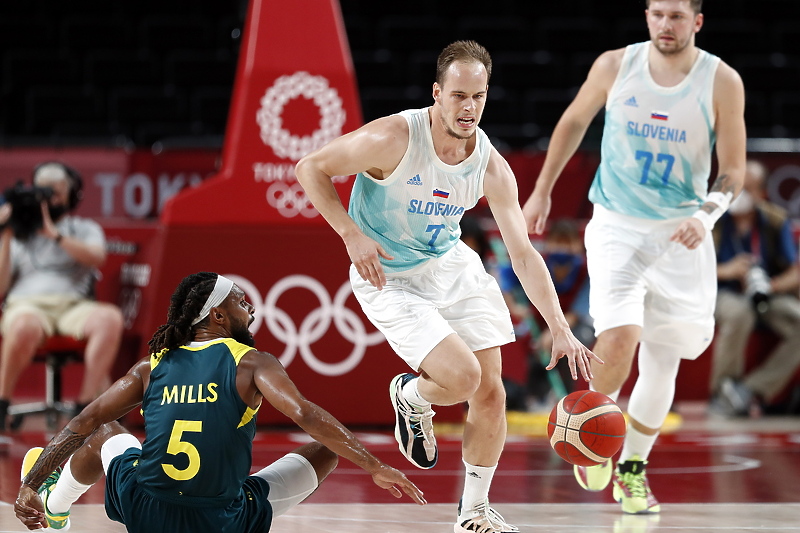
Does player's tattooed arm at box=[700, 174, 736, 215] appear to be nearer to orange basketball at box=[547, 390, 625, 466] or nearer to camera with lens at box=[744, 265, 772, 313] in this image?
orange basketball at box=[547, 390, 625, 466]

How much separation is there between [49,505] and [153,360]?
33.7 inches

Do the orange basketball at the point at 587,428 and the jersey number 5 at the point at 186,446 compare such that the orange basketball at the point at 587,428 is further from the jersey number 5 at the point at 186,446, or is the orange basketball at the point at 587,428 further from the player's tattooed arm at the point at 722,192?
the jersey number 5 at the point at 186,446

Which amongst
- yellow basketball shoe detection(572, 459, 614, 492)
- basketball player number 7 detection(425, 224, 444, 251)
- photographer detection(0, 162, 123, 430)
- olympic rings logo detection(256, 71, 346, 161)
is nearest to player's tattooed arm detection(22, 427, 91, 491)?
basketball player number 7 detection(425, 224, 444, 251)

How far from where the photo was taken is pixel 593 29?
1537 centimetres

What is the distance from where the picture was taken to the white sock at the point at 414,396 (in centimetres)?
529

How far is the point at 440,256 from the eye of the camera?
5.38 m

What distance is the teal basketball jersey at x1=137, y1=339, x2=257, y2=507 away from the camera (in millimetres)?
4336

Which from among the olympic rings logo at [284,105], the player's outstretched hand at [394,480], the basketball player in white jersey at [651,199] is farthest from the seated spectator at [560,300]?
the player's outstretched hand at [394,480]

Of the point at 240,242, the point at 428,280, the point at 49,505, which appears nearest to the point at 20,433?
the point at 240,242

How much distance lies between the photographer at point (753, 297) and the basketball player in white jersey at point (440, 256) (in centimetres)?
543

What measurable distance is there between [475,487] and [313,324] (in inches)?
143

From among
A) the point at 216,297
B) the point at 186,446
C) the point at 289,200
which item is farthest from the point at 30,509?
the point at 289,200

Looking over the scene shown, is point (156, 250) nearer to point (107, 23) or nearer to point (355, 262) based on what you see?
point (355, 262)

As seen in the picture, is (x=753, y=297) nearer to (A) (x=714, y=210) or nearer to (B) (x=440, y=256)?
(A) (x=714, y=210)
